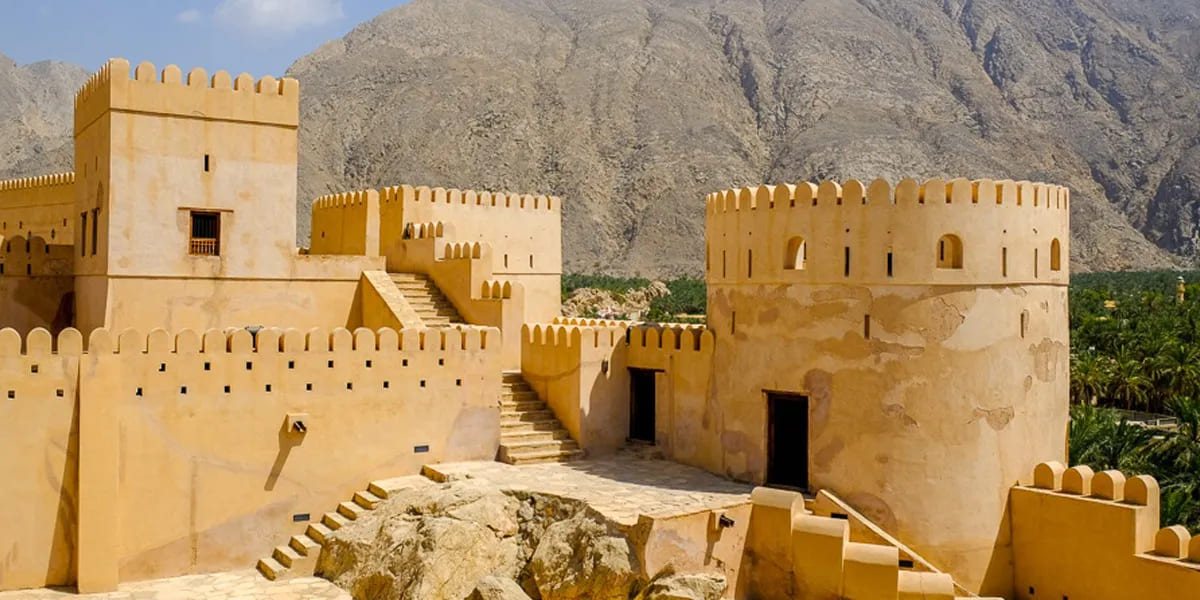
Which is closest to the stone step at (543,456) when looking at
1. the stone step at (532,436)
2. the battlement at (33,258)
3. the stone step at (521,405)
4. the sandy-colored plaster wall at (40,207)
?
the stone step at (532,436)

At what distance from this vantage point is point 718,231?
13438 mm

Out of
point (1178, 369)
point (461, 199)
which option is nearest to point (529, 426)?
point (461, 199)

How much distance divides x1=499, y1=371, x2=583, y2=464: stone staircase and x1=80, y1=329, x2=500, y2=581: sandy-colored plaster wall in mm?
378

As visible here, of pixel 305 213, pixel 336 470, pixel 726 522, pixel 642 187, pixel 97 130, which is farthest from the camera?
pixel 642 187

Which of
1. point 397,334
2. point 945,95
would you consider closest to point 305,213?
point 945,95

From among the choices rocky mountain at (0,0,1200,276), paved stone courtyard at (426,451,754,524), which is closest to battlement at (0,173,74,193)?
paved stone courtyard at (426,451,754,524)

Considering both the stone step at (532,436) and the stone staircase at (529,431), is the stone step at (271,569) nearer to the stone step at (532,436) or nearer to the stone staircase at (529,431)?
the stone staircase at (529,431)

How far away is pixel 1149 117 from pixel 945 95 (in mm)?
20603

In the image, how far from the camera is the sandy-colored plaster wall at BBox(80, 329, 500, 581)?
37.0ft

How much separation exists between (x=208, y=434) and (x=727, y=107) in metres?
75.3

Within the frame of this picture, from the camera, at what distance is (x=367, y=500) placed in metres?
12.3

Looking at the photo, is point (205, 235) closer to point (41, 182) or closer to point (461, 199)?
point (461, 199)

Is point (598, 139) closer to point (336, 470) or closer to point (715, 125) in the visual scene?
point (715, 125)

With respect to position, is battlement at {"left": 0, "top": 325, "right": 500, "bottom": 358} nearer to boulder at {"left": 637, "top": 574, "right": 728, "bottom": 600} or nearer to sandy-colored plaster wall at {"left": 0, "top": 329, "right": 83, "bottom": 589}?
sandy-colored plaster wall at {"left": 0, "top": 329, "right": 83, "bottom": 589}
